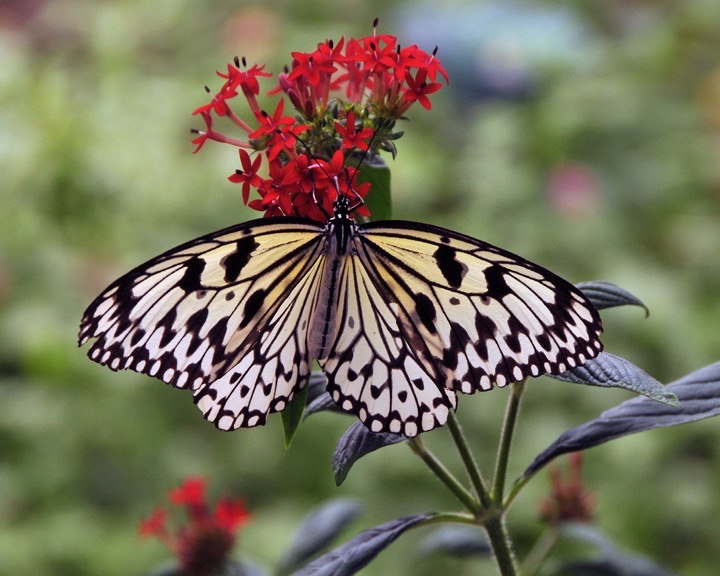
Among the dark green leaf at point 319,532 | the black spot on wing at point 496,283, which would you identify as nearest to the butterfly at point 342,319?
the black spot on wing at point 496,283

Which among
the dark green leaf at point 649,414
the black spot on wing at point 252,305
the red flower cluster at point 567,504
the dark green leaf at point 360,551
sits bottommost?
the dark green leaf at point 360,551

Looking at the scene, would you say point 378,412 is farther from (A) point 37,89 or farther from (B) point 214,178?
(A) point 37,89

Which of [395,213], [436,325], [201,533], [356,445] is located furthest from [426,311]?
[395,213]

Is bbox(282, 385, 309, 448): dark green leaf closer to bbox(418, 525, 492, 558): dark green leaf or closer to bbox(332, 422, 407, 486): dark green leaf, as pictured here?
bbox(332, 422, 407, 486): dark green leaf

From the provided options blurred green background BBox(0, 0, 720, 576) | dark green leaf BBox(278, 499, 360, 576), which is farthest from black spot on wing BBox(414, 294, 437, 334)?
blurred green background BBox(0, 0, 720, 576)

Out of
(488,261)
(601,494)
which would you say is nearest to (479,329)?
(488,261)

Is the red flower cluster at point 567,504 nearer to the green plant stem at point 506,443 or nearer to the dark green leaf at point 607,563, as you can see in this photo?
the dark green leaf at point 607,563

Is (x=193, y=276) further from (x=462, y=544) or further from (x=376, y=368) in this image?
(x=462, y=544)
